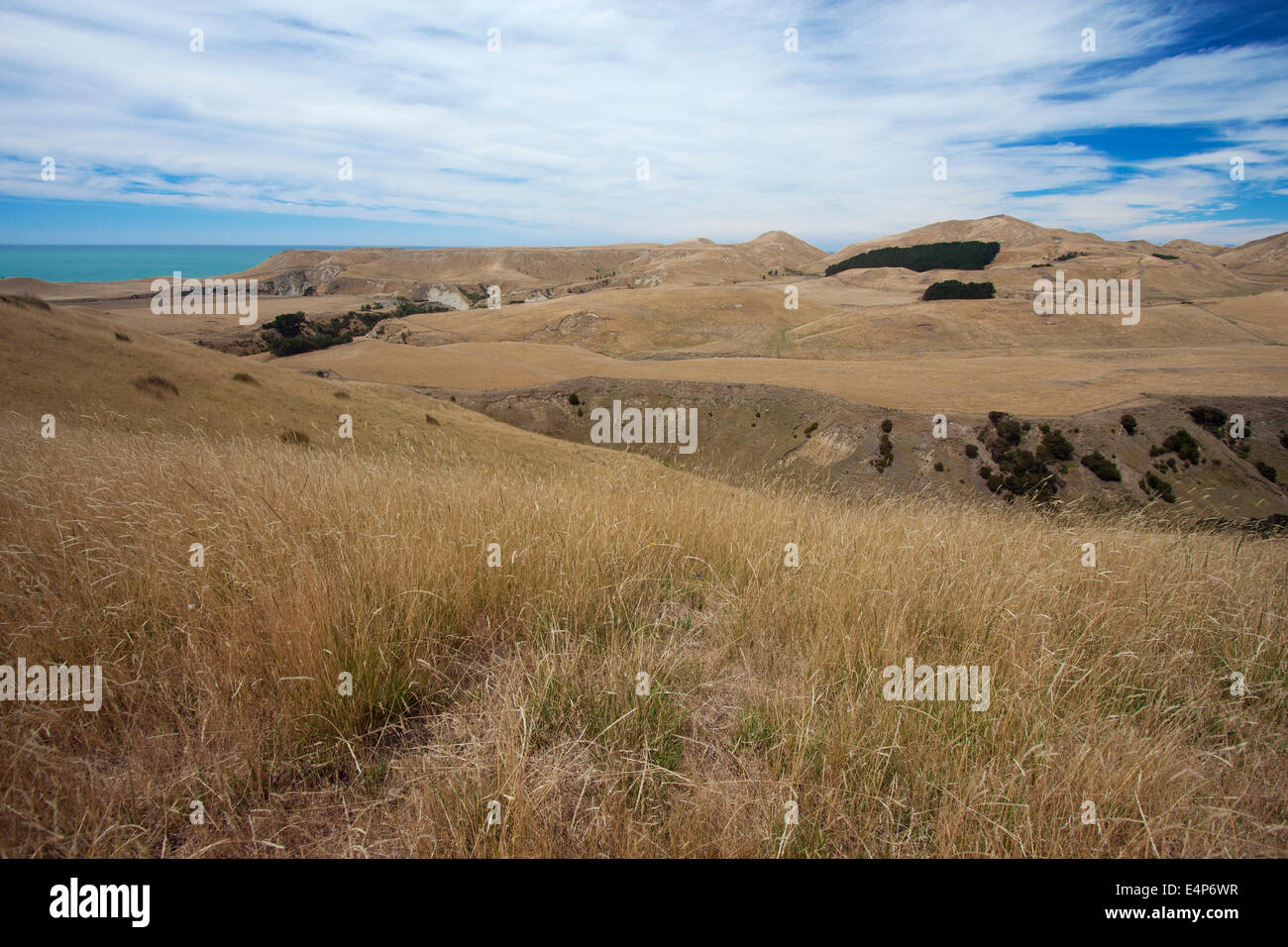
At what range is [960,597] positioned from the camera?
3.58 metres

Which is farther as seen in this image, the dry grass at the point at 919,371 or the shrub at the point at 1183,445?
the dry grass at the point at 919,371

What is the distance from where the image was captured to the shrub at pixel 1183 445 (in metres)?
58.2

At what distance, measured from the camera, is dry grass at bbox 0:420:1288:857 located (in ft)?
6.44

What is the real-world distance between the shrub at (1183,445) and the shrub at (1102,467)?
7.56 metres

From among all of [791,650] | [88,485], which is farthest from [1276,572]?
[88,485]

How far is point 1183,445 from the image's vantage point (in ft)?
195

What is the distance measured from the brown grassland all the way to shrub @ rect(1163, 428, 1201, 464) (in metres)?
73.6

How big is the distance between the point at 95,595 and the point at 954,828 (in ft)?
13.8

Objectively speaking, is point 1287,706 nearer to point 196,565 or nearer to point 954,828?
point 954,828
